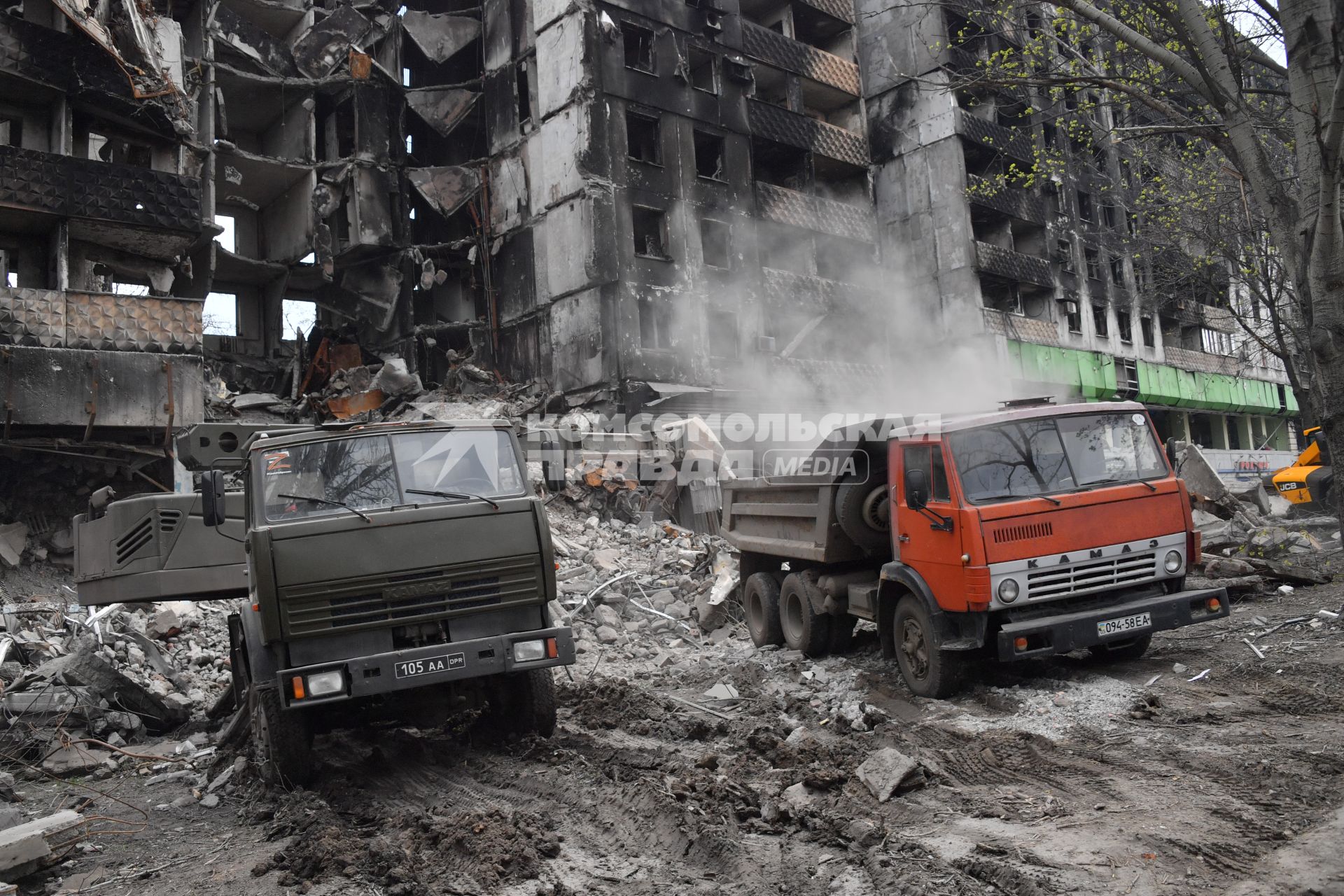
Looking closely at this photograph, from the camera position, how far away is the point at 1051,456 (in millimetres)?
7457

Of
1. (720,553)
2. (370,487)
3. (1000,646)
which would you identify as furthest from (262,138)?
(1000,646)

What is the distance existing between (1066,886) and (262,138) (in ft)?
113

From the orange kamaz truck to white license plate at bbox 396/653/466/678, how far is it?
3663 mm

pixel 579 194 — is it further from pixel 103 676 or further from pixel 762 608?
pixel 103 676

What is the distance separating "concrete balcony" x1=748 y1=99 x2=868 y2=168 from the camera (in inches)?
1235

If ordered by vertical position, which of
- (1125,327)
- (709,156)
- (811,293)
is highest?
(709,156)

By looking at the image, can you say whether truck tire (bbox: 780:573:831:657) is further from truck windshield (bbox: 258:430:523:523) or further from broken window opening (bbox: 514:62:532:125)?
broken window opening (bbox: 514:62:532:125)

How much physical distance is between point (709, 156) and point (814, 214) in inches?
170

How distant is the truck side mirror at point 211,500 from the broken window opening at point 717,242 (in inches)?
946

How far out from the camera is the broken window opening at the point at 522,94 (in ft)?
97.9

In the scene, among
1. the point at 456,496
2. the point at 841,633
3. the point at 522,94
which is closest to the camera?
the point at 456,496

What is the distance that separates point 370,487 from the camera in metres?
6.45

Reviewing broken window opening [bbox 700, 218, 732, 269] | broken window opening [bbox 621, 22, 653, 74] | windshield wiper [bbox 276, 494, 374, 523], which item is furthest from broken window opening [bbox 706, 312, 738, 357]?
windshield wiper [bbox 276, 494, 374, 523]

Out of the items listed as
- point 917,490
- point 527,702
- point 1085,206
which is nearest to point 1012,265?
point 1085,206
